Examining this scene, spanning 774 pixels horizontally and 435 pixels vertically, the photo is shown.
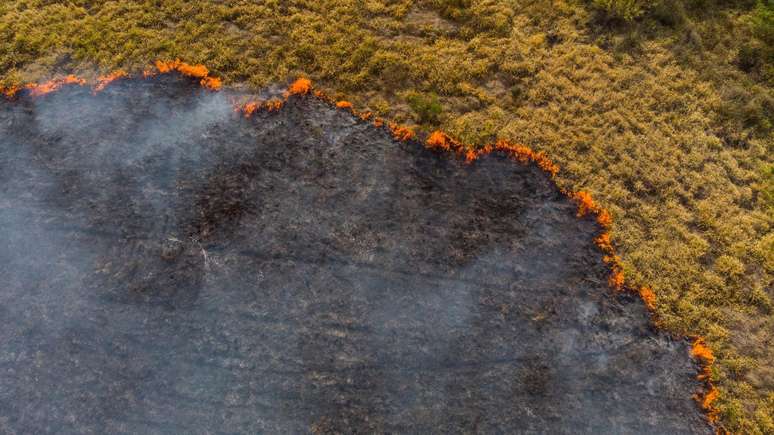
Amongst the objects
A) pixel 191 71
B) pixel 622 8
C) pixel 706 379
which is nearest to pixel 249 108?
pixel 191 71

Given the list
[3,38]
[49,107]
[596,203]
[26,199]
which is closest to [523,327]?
[596,203]

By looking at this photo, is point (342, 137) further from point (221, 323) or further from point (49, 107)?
point (49, 107)

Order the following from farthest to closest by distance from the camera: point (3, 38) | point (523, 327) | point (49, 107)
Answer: point (3, 38), point (49, 107), point (523, 327)

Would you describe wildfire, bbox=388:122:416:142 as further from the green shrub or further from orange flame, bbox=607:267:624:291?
orange flame, bbox=607:267:624:291

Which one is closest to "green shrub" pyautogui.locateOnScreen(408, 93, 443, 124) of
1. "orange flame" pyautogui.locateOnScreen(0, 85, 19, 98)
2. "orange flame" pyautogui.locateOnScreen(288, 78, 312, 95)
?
"orange flame" pyautogui.locateOnScreen(288, 78, 312, 95)

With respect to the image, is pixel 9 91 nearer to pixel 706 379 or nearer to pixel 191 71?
pixel 191 71

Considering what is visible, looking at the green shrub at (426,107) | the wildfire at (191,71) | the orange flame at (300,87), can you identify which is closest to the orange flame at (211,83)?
the wildfire at (191,71)
